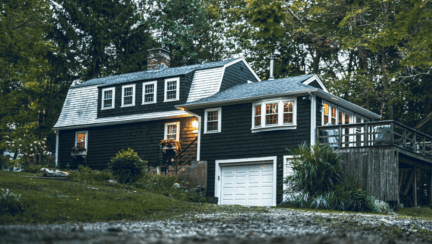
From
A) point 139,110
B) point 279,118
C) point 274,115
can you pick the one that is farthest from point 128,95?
point 279,118

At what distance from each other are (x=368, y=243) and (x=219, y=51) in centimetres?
3206

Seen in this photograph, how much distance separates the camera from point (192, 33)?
3700 cm

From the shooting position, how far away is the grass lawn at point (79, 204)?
10367mm

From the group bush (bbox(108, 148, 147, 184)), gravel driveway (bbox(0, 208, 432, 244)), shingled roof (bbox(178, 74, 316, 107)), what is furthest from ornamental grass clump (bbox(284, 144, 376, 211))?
gravel driveway (bbox(0, 208, 432, 244))

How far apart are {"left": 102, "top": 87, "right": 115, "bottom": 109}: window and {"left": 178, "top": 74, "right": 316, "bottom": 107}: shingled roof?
6047mm

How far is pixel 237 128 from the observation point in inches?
886

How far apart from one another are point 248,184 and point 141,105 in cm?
794

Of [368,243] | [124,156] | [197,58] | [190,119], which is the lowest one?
[368,243]

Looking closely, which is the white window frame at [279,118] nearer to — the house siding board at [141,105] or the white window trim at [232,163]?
the white window trim at [232,163]

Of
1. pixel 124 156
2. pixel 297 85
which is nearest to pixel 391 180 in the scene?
pixel 297 85

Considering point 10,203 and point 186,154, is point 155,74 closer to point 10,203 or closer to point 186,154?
point 186,154

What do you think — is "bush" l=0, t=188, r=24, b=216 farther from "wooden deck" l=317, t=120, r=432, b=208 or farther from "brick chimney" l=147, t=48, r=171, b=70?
"brick chimney" l=147, t=48, r=171, b=70

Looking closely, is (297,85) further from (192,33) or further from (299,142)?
(192,33)

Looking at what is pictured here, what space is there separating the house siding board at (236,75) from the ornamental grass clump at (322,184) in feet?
23.1
